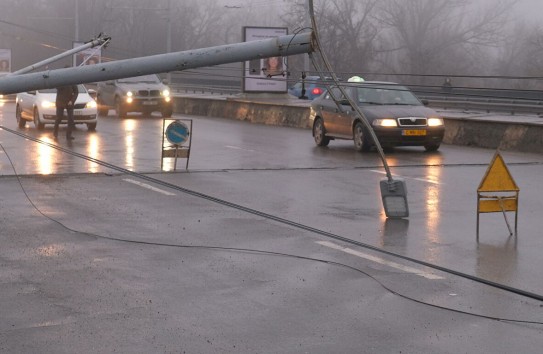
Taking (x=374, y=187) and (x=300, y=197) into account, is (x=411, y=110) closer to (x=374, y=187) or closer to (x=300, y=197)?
(x=374, y=187)

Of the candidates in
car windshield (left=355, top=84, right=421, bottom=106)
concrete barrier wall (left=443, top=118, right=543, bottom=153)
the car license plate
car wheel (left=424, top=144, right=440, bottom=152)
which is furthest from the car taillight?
the car license plate

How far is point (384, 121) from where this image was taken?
24.0 metres

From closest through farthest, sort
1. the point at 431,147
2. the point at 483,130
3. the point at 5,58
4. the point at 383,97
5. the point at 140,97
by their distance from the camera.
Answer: the point at 431,147 → the point at 383,97 → the point at 483,130 → the point at 140,97 → the point at 5,58

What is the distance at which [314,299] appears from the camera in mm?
8695

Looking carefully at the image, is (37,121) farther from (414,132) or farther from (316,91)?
(316,91)

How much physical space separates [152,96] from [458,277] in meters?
31.9

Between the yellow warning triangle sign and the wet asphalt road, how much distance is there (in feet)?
1.66

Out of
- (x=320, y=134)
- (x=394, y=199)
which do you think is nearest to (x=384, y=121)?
(x=320, y=134)

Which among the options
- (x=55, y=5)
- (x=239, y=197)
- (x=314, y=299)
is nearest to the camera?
(x=314, y=299)

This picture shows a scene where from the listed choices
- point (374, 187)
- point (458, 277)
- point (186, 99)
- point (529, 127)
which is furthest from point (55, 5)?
point (458, 277)

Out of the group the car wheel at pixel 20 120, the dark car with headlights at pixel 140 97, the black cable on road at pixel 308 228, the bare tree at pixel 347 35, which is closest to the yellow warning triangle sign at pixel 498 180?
the black cable on road at pixel 308 228

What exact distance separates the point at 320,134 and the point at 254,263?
16.1 m

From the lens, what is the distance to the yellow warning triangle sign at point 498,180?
487 inches

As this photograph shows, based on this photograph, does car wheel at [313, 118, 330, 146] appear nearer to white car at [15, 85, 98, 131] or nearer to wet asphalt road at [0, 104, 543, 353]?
wet asphalt road at [0, 104, 543, 353]
